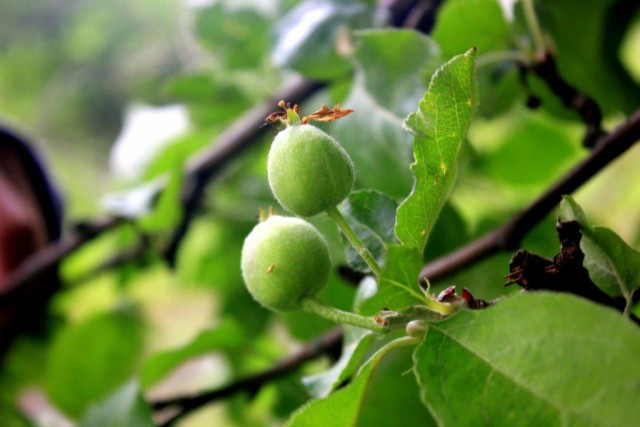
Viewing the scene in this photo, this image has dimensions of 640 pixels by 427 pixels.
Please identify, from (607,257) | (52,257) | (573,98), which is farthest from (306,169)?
(52,257)

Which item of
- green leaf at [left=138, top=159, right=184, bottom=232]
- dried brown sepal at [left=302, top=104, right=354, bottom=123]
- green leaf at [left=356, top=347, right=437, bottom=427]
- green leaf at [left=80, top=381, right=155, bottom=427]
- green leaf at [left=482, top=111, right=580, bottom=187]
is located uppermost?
dried brown sepal at [left=302, top=104, right=354, bottom=123]

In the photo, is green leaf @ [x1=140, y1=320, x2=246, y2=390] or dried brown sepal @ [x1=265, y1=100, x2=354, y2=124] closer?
dried brown sepal @ [x1=265, y1=100, x2=354, y2=124]

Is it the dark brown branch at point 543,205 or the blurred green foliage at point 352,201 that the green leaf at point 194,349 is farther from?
the dark brown branch at point 543,205

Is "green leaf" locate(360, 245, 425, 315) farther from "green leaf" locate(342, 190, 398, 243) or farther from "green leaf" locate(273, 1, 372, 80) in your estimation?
"green leaf" locate(273, 1, 372, 80)

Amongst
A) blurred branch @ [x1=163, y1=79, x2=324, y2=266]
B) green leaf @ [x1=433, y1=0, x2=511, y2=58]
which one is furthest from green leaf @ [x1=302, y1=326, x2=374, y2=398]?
blurred branch @ [x1=163, y1=79, x2=324, y2=266]

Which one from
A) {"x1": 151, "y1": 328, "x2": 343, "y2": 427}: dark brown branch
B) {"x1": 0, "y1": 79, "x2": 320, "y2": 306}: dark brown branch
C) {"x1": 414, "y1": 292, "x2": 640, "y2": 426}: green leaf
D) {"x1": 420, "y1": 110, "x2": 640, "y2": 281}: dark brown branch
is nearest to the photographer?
{"x1": 414, "y1": 292, "x2": 640, "y2": 426}: green leaf

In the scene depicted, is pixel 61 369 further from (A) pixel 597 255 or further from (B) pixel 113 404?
(A) pixel 597 255

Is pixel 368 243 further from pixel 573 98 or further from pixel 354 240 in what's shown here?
pixel 573 98
